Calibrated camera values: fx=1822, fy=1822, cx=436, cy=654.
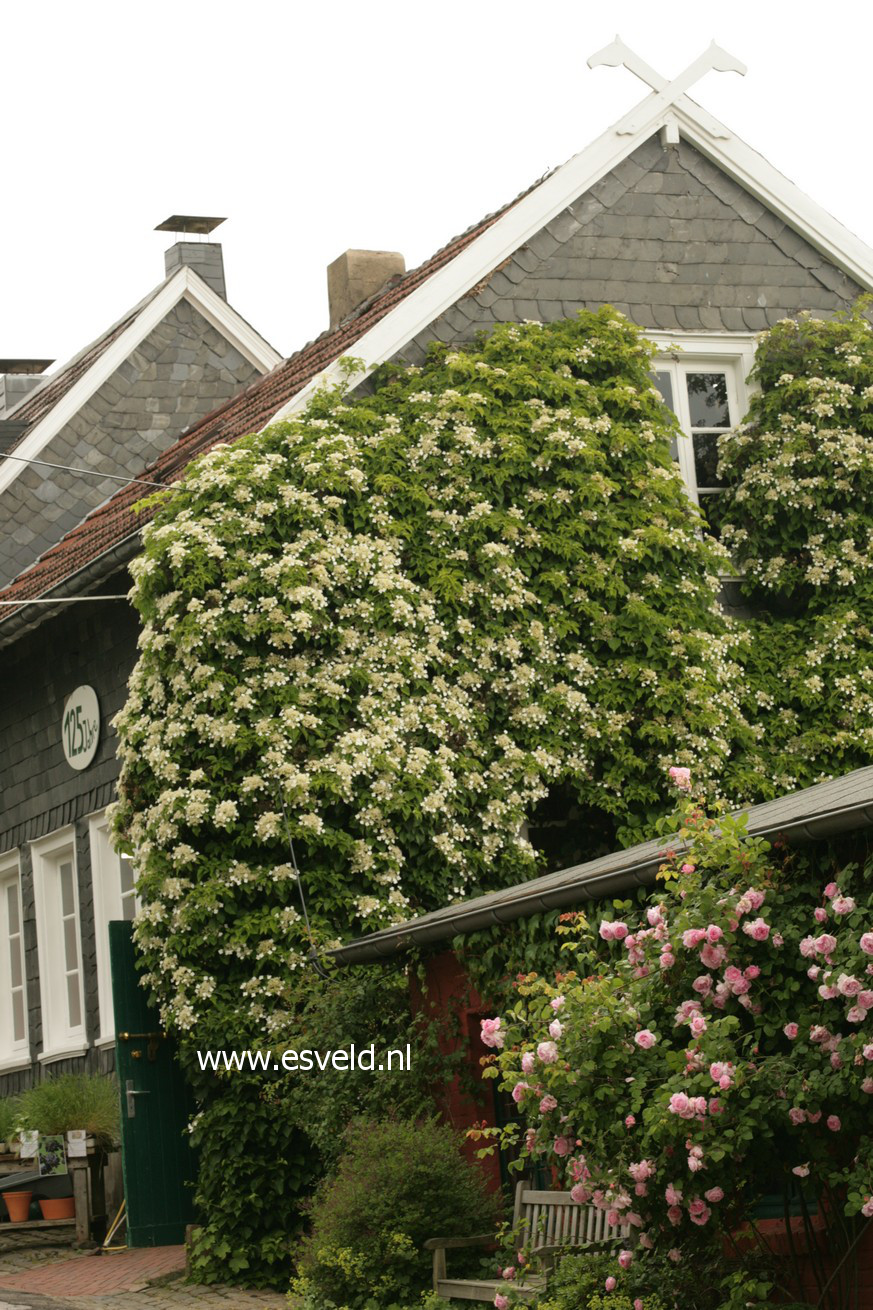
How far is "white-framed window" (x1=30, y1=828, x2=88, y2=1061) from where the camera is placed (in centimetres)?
1589

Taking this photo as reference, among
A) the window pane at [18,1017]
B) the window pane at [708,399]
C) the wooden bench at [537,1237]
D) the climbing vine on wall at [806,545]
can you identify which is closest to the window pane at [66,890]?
the window pane at [18,1017]

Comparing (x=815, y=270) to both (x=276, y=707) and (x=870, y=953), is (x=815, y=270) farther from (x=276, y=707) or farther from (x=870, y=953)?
(x=870, y=953)

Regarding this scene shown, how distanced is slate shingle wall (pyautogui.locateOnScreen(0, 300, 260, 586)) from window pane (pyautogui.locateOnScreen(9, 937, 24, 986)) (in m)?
3.59

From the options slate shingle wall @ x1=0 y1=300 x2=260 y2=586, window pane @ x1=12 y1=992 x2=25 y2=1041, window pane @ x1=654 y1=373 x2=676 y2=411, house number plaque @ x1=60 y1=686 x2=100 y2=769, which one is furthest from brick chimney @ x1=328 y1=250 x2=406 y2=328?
window pane @ x1=12 y1=992 x2=25 y2=1041

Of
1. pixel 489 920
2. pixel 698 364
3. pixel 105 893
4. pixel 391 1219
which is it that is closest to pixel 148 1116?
pixel 105 893

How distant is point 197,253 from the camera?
21016mm

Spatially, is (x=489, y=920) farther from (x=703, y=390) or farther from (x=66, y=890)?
(x=66, y=890)

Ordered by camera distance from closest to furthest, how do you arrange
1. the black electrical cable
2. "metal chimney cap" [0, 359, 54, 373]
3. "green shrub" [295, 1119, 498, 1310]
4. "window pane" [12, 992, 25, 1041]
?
"green shrub" [295, 1119, 498, 1310]
the black electrical cable
"window pane" [12, 992, 25, 1041]
"metal chimney cap" [0, 359, 54, 373]

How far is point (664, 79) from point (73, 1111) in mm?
9352

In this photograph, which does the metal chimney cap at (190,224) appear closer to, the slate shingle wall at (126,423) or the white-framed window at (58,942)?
the slate shingle wall at (126,423)

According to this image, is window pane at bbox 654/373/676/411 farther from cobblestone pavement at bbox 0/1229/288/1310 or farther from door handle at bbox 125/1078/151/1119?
cobblestone pavement at bbox 0/1229/288/1310

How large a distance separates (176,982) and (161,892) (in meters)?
0.57

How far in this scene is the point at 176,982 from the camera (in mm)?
11281

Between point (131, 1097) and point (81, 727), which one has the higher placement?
point (81, 727)
